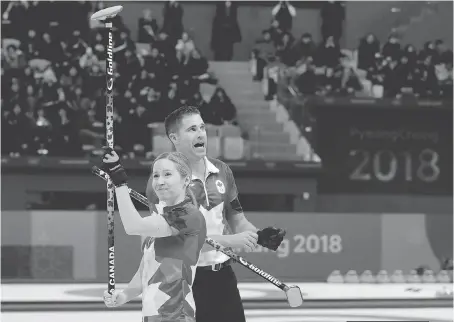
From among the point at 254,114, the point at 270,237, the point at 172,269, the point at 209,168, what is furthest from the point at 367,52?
the point at 172,269

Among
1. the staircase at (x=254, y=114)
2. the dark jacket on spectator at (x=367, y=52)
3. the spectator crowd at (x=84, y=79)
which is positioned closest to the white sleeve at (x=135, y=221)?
the spectator crowd at (x=84, y=79)

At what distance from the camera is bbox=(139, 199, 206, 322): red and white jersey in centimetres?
463

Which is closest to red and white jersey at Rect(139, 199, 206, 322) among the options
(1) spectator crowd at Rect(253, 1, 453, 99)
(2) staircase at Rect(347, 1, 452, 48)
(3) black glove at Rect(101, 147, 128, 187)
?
(3) black glove at Rect(101, 147, 128, 187)

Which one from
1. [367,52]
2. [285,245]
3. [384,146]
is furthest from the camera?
[367,52]

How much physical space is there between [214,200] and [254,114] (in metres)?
14.7

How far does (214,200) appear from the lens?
576 cm

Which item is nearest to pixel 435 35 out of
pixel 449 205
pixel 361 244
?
pixel 449 205

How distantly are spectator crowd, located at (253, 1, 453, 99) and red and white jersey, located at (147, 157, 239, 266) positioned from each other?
43.4 ft

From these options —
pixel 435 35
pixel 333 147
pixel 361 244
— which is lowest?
pixel 361 244

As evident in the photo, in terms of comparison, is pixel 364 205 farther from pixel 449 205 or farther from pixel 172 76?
pixel 172 76

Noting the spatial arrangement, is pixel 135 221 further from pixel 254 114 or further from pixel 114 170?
pixel 254 114

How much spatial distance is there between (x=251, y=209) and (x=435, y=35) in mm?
5961

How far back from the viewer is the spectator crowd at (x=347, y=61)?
765 inches

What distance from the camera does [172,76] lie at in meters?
19.5
